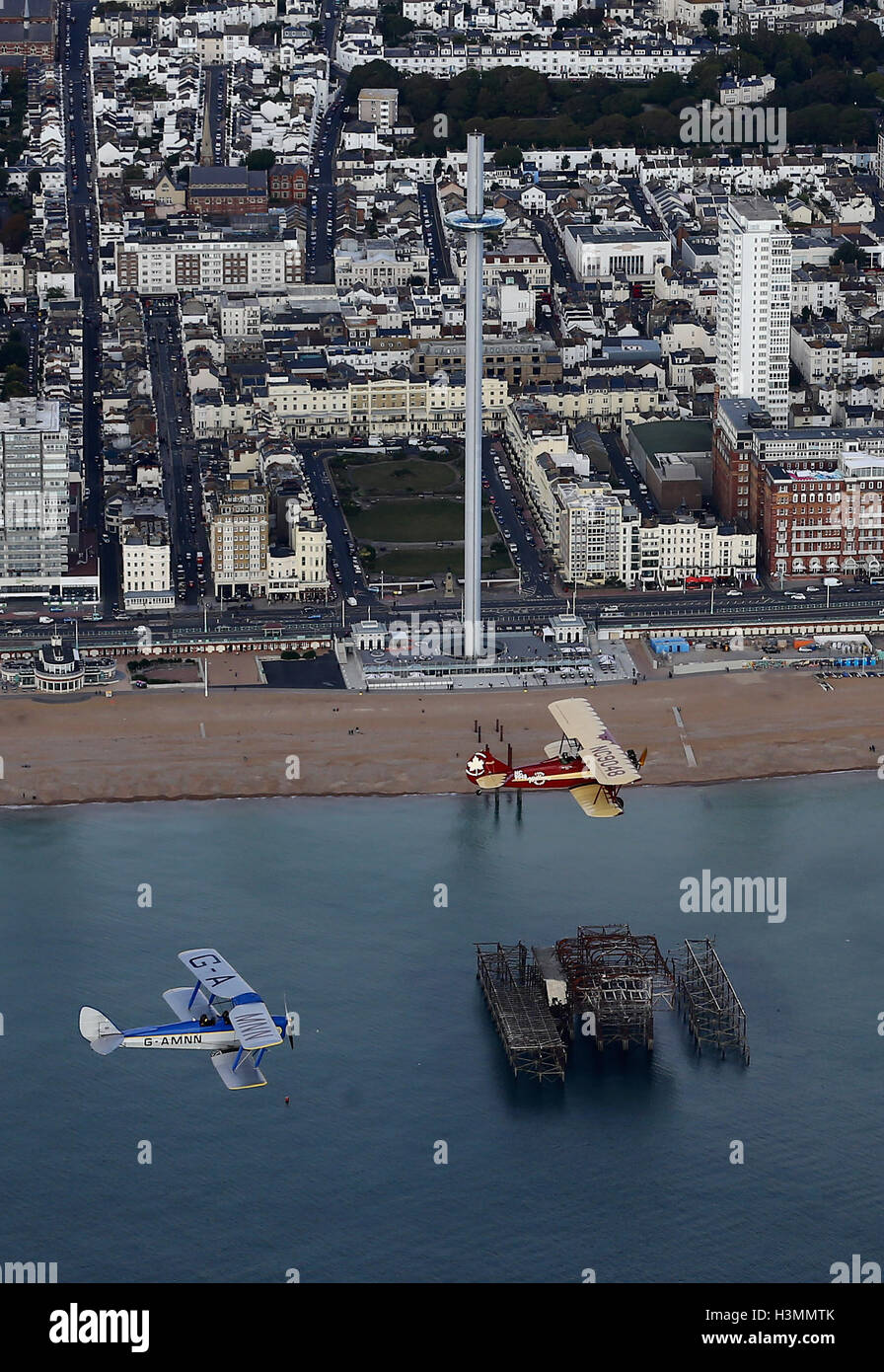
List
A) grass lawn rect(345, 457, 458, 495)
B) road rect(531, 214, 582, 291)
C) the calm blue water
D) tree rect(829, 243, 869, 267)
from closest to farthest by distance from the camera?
the calm blue water
grass lawn rect(345, 457, 458, 495)
road rect(531, 214, 582, 291)
tree rect(829, 243, 869, 267)

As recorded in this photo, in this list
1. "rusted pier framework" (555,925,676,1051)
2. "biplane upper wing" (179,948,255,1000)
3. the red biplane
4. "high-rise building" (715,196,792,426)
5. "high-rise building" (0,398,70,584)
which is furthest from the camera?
"high-rise building" (715,196,792,426)

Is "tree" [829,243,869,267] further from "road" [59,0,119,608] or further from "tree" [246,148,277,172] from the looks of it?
"road" [59,0,119,608]

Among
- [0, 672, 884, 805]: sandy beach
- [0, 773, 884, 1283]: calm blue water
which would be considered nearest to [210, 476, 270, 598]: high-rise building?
[0, 672, 884, 805]: sandy beach

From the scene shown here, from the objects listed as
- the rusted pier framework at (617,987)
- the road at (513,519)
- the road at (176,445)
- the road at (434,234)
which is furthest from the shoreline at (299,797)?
the road at (434,234)

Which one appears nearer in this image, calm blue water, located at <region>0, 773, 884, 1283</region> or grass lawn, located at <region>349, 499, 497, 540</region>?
calm blue water, located at <region>0, 773, 884, 1283</region>

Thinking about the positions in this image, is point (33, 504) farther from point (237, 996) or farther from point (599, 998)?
point (599, 998)

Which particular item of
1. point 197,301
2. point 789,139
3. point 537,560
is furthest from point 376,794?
point 789,139
